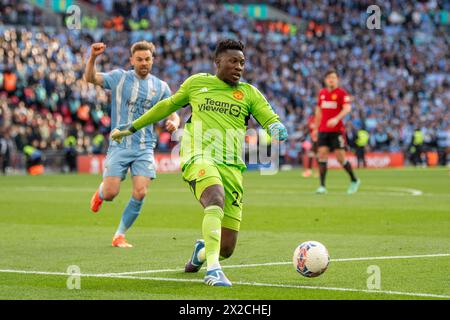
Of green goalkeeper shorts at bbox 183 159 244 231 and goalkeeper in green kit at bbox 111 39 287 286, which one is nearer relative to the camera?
green goalkeeper shorts at bbox 183 159 244 231

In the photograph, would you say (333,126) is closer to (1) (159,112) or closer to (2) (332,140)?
(2) (332,140)

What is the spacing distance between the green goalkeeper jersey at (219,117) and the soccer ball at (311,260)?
1016 millimetres

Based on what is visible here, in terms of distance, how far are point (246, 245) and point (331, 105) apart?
10107mm

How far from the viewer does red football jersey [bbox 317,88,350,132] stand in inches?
845

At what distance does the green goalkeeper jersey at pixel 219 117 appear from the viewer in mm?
9016

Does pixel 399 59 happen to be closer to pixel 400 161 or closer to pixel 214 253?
pixel 400 161

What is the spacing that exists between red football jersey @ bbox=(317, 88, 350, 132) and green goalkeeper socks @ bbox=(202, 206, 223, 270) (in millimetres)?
13109

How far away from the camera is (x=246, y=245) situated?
39.0 feet

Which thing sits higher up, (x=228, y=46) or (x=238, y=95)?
(x=228, y=46)

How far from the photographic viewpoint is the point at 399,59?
5134 cm

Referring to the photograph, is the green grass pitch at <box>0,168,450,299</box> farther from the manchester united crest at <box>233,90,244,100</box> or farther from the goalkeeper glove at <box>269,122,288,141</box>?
the manchester united crest at <box>233,90,244,100</box>

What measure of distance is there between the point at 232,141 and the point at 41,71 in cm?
2736

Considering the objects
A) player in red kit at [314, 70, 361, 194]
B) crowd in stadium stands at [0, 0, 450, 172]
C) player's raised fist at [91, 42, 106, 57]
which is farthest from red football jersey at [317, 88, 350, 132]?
crowd in stadium stands at [0, 0, 450, 172]

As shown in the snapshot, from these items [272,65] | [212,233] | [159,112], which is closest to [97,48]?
[159,112]
